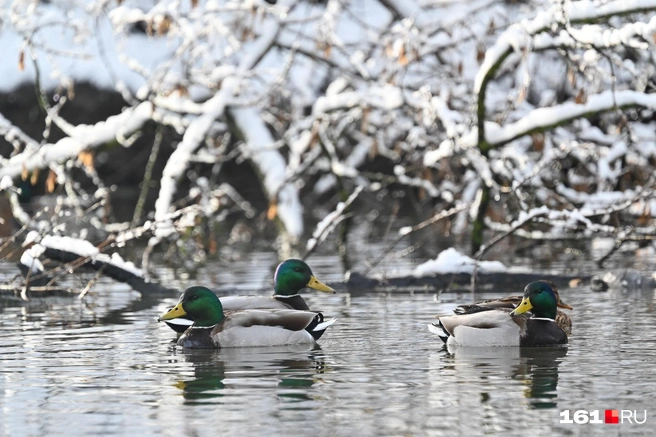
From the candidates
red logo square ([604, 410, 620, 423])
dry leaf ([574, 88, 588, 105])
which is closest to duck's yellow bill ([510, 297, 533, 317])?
red logo square ([604, 410, 620, 423])

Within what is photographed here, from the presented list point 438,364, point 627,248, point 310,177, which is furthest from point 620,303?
point 310,177

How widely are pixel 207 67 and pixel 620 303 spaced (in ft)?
23.1

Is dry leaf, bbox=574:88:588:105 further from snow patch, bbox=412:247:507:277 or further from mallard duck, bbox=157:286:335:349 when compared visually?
mallard duck, bbox=157:286:335:349

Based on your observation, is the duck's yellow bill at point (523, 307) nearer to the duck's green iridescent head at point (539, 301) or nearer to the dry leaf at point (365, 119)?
the duck's green iridescent head at point (539, 301)

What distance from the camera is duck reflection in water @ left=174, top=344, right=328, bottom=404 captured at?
7.83 meters

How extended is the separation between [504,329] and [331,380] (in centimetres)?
190

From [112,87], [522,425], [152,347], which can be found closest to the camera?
[522,425]

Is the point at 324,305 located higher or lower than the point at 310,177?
lower

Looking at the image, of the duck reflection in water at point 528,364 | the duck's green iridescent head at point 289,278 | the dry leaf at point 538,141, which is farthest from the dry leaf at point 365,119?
the duck reflection in water at point 528,364

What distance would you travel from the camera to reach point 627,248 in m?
17.8

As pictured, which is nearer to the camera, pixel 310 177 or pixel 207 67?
pixel 207 67

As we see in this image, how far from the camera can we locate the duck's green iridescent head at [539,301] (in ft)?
32.1

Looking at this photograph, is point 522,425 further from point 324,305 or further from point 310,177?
point 310,177

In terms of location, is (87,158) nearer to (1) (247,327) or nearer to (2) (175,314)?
(2) (175,314)
